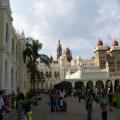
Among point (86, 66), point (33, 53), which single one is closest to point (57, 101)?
point (33, 53)

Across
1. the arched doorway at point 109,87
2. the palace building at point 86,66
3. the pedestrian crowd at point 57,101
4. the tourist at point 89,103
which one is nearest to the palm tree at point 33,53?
the arched doorway at point 109,87

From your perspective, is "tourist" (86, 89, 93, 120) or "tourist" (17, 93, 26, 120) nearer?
"tourist" (17, 93, 26, 120)

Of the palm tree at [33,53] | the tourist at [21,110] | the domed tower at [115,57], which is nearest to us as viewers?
the tourist at [21,110]

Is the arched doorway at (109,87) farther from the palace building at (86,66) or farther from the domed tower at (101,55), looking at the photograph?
the domed tower at (101,55)

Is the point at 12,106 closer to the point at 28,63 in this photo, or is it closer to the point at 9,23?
the point at 9,23

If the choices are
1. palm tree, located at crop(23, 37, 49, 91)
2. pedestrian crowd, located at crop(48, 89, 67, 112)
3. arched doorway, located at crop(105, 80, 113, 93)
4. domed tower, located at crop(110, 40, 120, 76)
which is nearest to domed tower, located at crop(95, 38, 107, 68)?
domed tower, located at crop(110, 40, 120, 76)

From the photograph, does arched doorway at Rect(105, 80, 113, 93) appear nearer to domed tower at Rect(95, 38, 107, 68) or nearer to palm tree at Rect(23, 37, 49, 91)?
palm tree at Rect(23, 37, 49, 91)

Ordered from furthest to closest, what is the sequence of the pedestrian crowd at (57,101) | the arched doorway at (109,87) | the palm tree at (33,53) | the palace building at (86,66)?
the palace building at (86,66)
the palm tree at (33,53)
the arched doorway at (109,87)
the pedestrian crowd at (57,101)

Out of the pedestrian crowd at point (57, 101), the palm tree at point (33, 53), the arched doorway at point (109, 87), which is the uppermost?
the palm tree at point (33, 53)

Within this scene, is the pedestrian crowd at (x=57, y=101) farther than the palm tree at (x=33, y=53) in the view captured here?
No

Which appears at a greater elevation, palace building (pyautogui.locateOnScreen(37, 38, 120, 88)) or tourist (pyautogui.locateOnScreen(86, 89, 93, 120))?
palace building (pyautogui.locateOnScreen(37, 38, 120, 88))

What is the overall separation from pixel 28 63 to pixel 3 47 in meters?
19.3

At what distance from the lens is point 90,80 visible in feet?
250

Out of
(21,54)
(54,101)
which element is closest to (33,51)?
(21,54)
